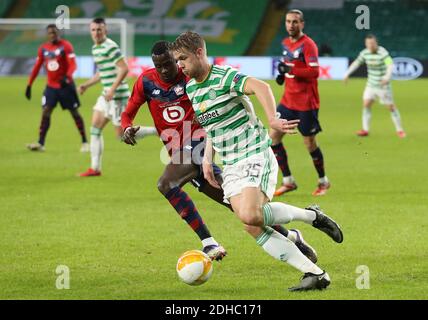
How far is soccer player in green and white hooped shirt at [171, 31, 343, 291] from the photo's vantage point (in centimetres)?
680

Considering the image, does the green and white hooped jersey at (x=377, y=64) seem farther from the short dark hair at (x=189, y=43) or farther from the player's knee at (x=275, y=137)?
the short dark hair at (x=189, y=43)

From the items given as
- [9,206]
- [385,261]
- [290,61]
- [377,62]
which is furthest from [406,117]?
[385,261]

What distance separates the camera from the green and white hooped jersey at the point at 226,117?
7000 mm

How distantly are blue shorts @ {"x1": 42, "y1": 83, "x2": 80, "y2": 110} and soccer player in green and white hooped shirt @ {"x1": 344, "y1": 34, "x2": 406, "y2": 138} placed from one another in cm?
569

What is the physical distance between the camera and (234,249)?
8.68m

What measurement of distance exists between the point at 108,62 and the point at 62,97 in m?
3.05

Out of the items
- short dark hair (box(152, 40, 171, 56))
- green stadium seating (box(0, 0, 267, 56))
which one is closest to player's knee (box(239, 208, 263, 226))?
short dark hair (box(152, 40, 171, 56))

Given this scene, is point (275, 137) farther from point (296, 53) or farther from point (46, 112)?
point (46, 112)

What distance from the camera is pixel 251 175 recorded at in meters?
6.95

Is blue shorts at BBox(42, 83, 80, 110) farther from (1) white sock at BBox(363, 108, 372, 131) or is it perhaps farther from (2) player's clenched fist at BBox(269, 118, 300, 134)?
(2) player's clenched fist at BBox(269, 118, 300, 134)

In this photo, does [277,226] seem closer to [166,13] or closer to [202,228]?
[202,228]

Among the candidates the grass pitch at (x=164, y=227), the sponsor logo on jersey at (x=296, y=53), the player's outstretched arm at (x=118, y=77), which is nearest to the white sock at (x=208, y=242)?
the grass pitch at (x=164, y=227)
